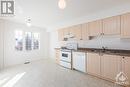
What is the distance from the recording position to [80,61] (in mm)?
4227

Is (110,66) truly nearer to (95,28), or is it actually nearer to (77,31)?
(95,28)

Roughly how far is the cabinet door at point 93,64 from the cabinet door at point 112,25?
0.90 metres

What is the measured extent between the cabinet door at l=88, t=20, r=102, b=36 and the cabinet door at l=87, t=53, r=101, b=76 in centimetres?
84

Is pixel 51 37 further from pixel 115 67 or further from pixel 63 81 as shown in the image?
pixel 115 67

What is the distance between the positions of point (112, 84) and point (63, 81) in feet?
4.68

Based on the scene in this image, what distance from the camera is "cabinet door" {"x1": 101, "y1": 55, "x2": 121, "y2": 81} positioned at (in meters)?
3.02

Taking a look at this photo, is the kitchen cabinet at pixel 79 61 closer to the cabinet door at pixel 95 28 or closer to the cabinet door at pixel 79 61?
the cabinet door at pixel 79 61

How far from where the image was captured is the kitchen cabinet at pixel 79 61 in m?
4.06

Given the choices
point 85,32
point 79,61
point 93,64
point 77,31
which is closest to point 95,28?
point 85,32

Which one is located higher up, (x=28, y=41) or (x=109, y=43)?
(x=28, y=41)

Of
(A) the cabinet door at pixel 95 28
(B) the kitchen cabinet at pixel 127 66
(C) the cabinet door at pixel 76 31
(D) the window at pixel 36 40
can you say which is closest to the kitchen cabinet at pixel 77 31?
(C) the cabinet door at pixel 76 31

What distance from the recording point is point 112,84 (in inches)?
118

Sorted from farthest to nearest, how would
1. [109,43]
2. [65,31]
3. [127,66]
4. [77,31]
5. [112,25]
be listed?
[65,31]
[77,31]
[109,43]
[112,25]
[127,66]

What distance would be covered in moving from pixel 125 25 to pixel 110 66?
129 cm
